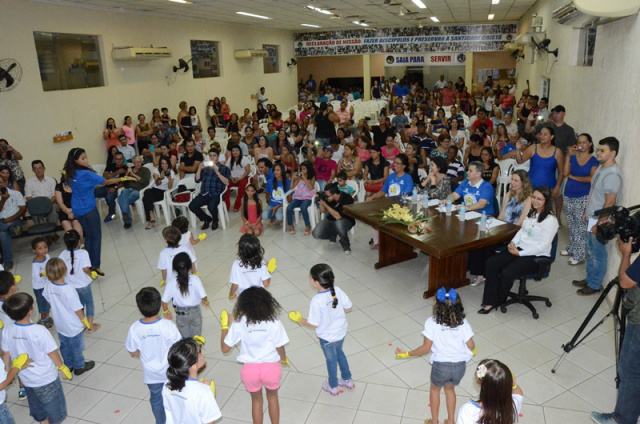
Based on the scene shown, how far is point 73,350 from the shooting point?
4.05 meters

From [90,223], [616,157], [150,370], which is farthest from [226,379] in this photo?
[616,157]

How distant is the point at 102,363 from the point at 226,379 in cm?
120

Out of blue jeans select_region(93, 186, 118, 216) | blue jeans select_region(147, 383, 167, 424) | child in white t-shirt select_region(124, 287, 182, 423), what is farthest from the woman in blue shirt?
blue jeans select_region(147, 383, 167, 424)

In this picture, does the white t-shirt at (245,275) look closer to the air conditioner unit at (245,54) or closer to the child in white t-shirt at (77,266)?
the child in white t-shirt at (77,266)

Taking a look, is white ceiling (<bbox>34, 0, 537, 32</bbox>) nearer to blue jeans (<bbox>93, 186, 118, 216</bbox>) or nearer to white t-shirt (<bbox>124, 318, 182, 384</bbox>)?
blue jeans (<bbox>93, 186, 118, 216</bbox>)

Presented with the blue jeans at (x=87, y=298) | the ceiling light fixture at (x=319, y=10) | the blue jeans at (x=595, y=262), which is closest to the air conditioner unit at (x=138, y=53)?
the ceiling light fixture at (x=319, y=10)

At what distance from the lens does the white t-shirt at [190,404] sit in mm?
2488

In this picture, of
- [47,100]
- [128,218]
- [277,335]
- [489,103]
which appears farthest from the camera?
[489,103]

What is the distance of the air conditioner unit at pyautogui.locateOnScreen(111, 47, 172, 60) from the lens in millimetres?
10508

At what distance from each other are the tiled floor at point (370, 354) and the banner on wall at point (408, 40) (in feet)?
45.4

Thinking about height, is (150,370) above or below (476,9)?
below

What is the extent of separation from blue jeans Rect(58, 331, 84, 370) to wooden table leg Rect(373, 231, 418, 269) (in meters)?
3.37

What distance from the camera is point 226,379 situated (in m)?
4.01

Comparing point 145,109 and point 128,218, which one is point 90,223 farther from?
point 145,109
